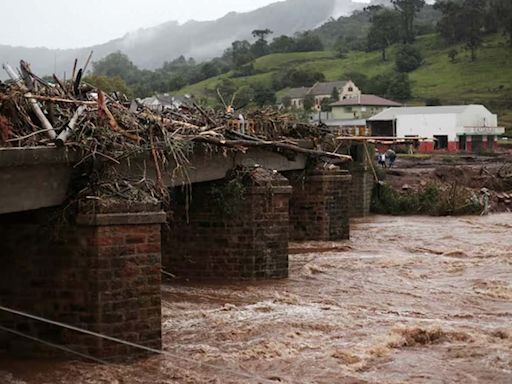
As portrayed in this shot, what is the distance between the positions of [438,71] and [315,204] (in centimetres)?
10055

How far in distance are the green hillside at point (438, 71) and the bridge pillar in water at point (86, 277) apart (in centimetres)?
8339

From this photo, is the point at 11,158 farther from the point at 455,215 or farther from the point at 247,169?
the point at 455,215

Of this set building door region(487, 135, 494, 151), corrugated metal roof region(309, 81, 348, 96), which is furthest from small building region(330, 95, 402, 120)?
building door region(487, 135, 494, 151)

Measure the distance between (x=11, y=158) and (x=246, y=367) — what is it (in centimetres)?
393

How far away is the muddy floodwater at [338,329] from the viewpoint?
11.0 meters

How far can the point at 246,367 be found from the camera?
1139 cm

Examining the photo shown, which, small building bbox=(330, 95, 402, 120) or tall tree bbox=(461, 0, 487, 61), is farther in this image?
tall tree bbox=(461, 0, 487, 61)

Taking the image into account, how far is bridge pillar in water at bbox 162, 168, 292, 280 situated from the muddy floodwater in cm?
73

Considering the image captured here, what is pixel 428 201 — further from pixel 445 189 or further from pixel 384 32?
pixel 384 32

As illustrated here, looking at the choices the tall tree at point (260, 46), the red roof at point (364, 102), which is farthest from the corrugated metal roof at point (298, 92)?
the tall tree at point (260, 46)

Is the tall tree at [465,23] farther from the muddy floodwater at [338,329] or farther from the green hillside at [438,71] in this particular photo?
the muddy floodwater at [338,329]

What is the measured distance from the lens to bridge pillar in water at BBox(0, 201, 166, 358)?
446 inches

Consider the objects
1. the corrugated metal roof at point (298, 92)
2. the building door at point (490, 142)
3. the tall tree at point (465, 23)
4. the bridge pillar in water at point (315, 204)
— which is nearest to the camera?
the bridge pillar in water at point (315, 204)

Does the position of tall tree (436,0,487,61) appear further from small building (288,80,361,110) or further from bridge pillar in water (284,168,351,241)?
bridge pillar in water (284,168,351,241)
